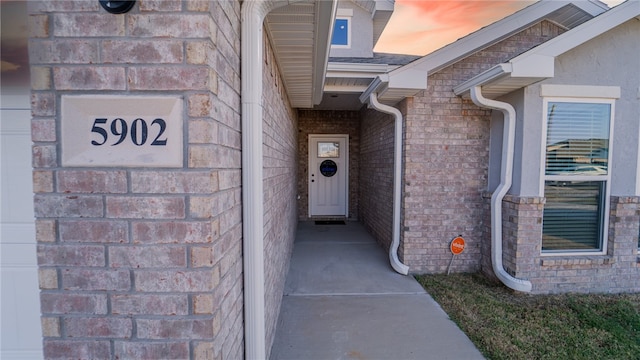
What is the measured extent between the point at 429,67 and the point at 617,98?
2.23 m

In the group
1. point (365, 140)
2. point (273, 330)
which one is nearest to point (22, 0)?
point (273, 330)

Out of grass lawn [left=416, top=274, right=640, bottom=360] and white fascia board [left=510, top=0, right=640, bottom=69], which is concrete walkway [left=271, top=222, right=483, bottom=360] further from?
white fascia board [left=510, top=0, right=640, bottom=69]

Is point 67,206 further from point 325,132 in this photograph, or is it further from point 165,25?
point 325,132

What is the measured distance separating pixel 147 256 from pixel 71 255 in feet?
0.90

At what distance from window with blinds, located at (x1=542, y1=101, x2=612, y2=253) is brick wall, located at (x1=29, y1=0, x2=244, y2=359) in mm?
4002

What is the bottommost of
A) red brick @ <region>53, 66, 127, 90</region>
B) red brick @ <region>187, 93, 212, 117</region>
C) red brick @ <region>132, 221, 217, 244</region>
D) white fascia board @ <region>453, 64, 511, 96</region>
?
red brick @ <region>132, 221, 217, 244</region>

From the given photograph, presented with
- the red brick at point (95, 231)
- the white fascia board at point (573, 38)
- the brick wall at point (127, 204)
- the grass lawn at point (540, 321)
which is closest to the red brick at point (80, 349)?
the brick wall at point (127, 204)

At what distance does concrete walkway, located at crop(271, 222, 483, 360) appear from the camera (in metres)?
2.37

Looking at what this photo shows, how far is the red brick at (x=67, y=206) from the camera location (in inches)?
39.1

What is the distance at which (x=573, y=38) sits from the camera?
3117 mm

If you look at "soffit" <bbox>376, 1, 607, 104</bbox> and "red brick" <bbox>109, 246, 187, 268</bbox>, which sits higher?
"soffit" <bbox>376, 1, 607, 104</bbox>

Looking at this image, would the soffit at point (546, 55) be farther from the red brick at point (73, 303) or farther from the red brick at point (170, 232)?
the red brick at point (73, 303)

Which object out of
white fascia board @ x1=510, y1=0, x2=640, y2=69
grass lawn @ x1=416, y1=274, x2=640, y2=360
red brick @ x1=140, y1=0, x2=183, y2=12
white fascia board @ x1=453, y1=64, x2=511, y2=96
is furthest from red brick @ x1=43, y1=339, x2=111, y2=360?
white fascia board @ x1=510, y1=0, x2=640, y2=69

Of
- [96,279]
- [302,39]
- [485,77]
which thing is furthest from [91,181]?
[485,77]
